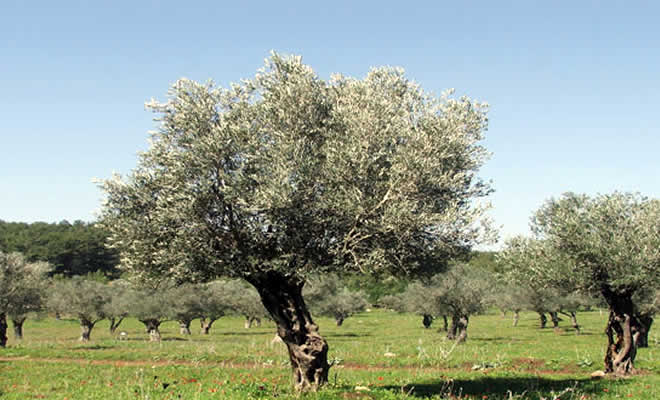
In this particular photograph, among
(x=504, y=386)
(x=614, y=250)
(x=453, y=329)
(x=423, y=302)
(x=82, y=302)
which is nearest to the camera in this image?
(x=504, y=386)

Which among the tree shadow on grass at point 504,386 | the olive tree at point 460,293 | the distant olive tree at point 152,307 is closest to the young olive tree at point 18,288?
the distant olive tree at point 152,307

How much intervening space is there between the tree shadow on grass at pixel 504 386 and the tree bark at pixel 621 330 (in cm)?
288

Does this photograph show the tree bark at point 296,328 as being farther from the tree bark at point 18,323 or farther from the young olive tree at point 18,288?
the tree bark at point 18,323

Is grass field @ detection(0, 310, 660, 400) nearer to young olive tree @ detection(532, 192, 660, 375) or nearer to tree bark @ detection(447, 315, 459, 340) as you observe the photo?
young olive tree @ detection(532, 192, 660, 375)

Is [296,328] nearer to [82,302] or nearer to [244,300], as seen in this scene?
[82,302]

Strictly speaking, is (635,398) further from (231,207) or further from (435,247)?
(231,207)

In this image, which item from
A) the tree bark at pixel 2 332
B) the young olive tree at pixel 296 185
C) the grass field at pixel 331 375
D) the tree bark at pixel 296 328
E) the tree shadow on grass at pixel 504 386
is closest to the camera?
the young olive tree at pixel 296 185

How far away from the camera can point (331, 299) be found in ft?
315

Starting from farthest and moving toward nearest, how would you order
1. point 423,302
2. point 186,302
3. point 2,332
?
point 186,302
point 423,302
point 2,332

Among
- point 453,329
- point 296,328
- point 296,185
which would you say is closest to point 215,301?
point 453,329

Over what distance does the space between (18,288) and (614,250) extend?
2419 inches

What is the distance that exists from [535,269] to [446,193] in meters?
13.5

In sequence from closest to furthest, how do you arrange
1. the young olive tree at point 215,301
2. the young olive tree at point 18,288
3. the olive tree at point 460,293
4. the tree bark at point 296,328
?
the tree bark at point 296,328
the young olive tree at point 18,288
the olive tree at point 460,293
the young olive tree at point 215,301

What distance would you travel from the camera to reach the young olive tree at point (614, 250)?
27.2 m
